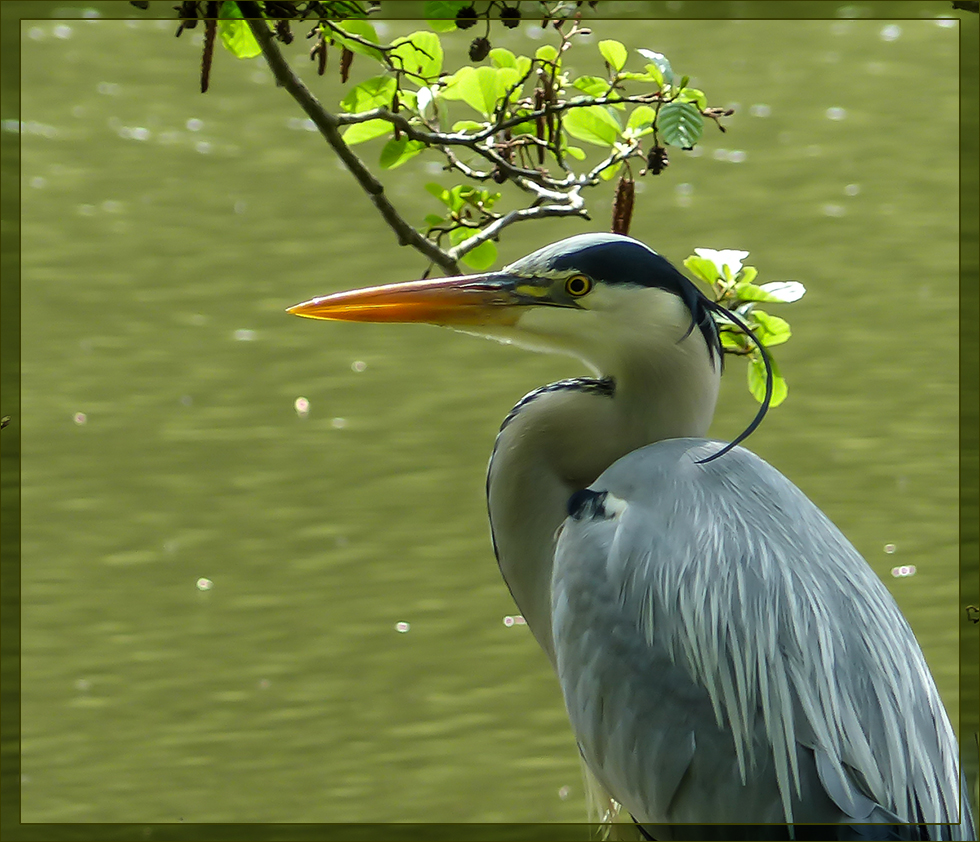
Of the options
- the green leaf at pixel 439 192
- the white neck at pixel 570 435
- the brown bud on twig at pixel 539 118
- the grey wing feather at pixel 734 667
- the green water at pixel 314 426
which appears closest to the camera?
the grey wing feather at pixel 734 667

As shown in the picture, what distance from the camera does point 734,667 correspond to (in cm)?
108

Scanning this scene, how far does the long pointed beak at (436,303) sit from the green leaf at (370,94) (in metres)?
0.25

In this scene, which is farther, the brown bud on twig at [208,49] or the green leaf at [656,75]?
the green leaf at [656,75]

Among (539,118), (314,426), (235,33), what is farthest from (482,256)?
(314,426)

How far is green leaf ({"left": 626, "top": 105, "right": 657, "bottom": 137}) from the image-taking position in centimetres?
131

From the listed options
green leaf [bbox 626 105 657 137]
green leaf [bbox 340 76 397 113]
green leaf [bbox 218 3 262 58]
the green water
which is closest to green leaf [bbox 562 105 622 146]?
green leaf [bbox 626 105 657 137]

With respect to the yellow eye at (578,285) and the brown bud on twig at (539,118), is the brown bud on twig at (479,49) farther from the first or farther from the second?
the yellow eye at (578,285)

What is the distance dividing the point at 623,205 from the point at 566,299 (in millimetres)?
156

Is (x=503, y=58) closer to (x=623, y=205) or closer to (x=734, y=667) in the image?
(x=623, y=205)

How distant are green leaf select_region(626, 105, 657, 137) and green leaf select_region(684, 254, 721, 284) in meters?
0.17

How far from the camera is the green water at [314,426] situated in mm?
2477

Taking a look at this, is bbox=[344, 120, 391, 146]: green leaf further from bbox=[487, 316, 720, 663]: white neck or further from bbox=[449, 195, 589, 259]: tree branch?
bbox=[487, 316, 720, 663]: white neck
